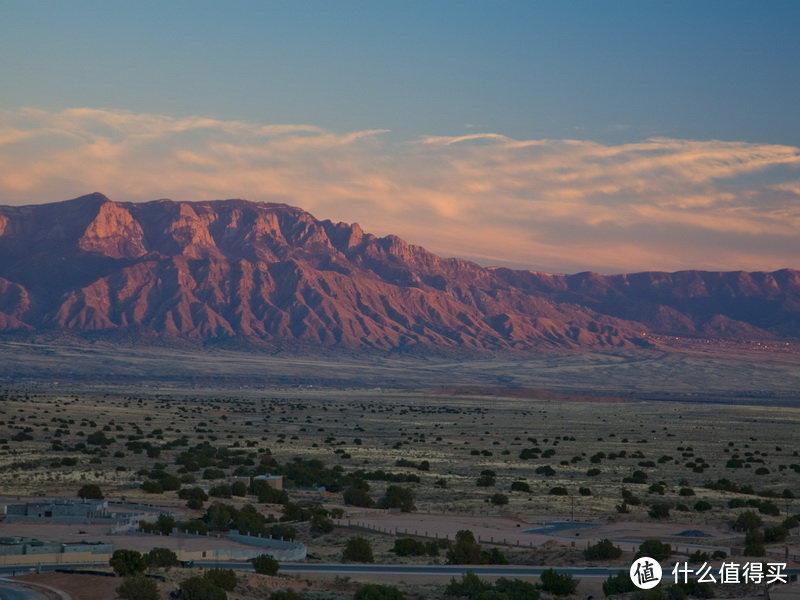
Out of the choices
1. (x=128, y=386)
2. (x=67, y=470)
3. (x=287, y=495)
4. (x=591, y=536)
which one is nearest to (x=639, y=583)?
(x=591, y=536)

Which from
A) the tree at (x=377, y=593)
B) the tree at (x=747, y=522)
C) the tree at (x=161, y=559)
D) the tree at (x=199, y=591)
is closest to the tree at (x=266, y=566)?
the tree at (x=161, y=559)

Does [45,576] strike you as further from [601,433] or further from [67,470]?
[601,433]

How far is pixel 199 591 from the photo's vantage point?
2620 cm

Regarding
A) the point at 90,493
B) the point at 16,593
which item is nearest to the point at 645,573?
the point at 16,593

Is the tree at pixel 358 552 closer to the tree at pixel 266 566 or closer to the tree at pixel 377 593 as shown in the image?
the tree at pixel 266 566

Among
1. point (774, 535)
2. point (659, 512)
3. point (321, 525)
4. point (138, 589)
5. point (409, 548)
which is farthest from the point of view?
point (659, 512)

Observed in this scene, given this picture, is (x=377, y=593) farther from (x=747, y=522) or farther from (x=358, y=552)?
(x=747, y=522)

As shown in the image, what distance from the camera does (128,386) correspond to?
184 meters

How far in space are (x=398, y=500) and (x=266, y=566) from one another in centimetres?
1731

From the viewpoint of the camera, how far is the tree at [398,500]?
46.9 m

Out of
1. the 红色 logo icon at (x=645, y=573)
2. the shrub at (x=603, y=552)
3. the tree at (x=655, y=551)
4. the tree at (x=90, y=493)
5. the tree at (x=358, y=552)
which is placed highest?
the 红色 logo icon at (x=645, y=573)

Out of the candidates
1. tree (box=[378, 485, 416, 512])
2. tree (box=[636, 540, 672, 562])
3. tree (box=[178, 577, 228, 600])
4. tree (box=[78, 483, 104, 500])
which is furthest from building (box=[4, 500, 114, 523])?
tree (box=[636, 540, 672, 562])

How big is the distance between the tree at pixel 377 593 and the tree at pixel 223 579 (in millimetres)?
3191

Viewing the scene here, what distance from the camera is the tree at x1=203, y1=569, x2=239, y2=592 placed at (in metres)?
27.7
